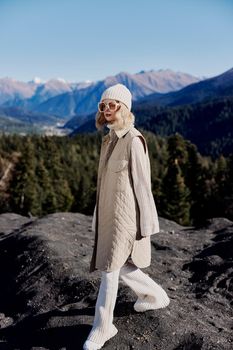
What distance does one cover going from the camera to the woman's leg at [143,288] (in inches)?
296

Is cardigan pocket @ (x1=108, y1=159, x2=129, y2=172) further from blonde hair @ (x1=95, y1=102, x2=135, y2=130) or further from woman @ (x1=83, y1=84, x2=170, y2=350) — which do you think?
blonde hair @ (x1=95, y1=102, x2=135, y2=130)

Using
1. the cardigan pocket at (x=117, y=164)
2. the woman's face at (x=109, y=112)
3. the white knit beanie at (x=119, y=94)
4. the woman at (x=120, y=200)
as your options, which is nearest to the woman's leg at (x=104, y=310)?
the woman at (x=120, y=200)

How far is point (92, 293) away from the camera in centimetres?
995

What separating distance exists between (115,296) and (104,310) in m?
0.28

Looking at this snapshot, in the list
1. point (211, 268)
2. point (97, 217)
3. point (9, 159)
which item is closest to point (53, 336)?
point (97, 217)

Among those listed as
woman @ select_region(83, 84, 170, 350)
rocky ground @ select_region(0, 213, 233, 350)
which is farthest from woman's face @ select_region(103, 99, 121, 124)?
rocky ground @ select_region(0, 213, 233, 350)

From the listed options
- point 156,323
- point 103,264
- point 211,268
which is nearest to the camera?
point 103,264

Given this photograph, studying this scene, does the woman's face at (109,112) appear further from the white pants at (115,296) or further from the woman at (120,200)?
the white pants at (115,296)

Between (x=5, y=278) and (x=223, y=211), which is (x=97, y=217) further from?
(x=223, y=211)

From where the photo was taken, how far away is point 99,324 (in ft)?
23.7

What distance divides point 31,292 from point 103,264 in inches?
189

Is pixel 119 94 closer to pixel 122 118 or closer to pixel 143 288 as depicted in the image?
pixel 122 118

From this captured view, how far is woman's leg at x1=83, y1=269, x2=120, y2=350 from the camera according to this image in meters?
6.94

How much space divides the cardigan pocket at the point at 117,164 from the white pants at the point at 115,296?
1605mm
